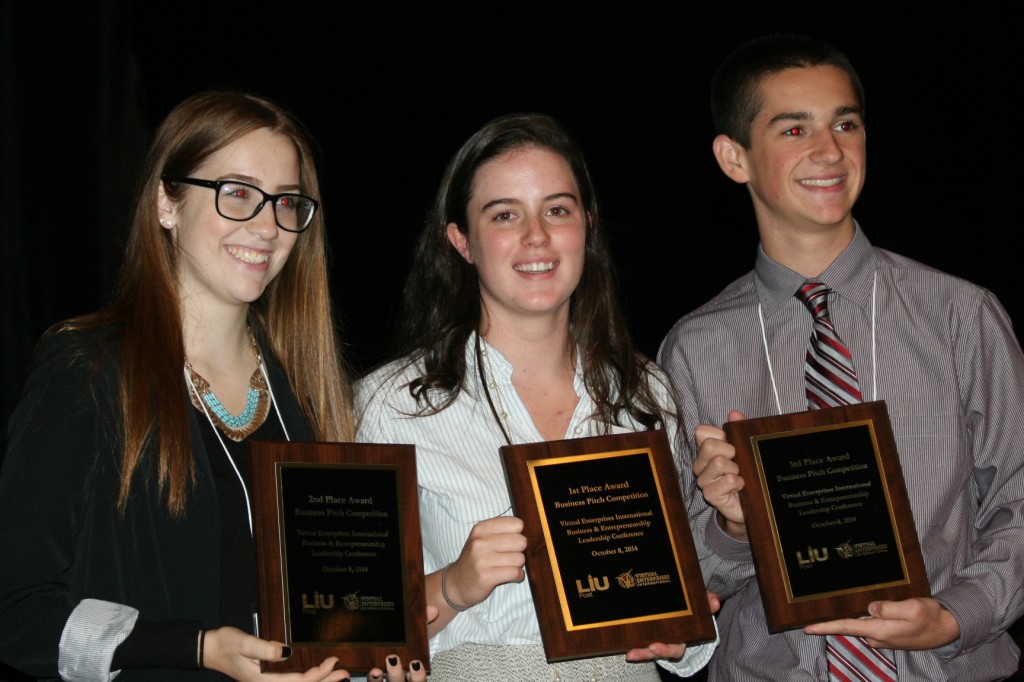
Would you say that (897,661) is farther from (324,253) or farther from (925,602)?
(324,253)

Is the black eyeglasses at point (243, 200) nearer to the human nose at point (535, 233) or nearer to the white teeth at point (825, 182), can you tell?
the human nose at point (535, 233)

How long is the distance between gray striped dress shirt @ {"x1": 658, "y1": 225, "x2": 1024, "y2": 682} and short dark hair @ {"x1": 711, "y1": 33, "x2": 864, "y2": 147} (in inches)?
18.6

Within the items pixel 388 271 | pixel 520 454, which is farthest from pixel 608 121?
pixel 520 454

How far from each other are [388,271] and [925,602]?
13.0 feet

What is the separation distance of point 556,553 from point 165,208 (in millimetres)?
1223

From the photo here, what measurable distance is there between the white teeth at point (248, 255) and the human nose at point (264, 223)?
4cm

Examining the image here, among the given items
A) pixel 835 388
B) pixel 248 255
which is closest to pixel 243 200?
pixel 248 255

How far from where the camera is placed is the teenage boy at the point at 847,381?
2.69 metres

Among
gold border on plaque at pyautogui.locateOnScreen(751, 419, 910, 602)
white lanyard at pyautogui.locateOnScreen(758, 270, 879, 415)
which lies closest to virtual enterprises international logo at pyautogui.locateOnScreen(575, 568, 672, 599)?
gold border on plaque at pyautogui.locateOnScreen(751, 419, 910, 602)

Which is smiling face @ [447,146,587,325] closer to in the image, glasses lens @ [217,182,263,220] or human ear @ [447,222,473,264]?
human ear @ [447,222,473,264]

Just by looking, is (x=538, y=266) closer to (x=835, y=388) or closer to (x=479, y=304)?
(x=479, y=304)

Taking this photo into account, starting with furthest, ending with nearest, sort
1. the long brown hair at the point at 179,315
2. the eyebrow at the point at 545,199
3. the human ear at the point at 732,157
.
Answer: the human ear at the point at 732,157 → the eyebrow at the point at 545,199 → the long brown hair at the point at 179,315

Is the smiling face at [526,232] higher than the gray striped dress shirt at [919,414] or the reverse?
higher

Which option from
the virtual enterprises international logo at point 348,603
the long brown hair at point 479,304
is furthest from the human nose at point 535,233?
the virtual enterprises international logo at point 348,603
